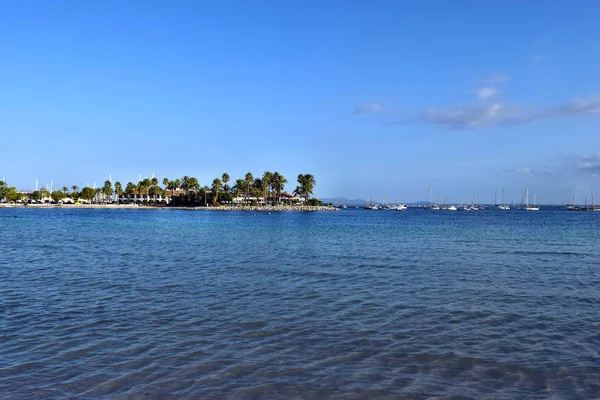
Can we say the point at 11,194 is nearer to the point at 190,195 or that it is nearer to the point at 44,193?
the point at 44,193

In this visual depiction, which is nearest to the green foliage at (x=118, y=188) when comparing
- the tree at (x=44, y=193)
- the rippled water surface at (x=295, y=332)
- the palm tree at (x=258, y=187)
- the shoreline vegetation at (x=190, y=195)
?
the shoreline vegetation at (x=190, y=195)

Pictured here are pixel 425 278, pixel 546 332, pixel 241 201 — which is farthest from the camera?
pixel 241 201

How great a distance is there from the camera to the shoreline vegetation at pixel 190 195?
576 feet

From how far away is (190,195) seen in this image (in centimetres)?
17875

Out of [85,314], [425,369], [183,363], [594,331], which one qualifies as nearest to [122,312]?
[85,314]

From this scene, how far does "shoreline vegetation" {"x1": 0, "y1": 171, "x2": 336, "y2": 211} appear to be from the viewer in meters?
176

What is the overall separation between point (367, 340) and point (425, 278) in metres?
9.89

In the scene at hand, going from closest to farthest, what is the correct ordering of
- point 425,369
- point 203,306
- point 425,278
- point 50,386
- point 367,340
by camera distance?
point 50,386 → point 425,369 → point 367,340 → point 203,306 → point 425,278

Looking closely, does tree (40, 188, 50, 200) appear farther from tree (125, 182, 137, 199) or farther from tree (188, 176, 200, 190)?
tree (188, 176, 200, 190)

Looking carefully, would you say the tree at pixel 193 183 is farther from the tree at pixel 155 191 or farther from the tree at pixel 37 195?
the tree at pixel 37 195

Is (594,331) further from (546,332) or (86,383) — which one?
(86,383)

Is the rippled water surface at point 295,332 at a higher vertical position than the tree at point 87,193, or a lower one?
lower

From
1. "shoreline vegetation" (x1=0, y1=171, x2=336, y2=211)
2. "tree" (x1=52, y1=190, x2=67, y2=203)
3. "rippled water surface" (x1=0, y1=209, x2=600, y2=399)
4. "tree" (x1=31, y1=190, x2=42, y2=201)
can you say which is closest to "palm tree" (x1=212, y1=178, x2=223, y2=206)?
"shoreline vegetation" (x1=0, y1=171, x2=336, y2=211)

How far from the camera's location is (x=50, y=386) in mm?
7730
